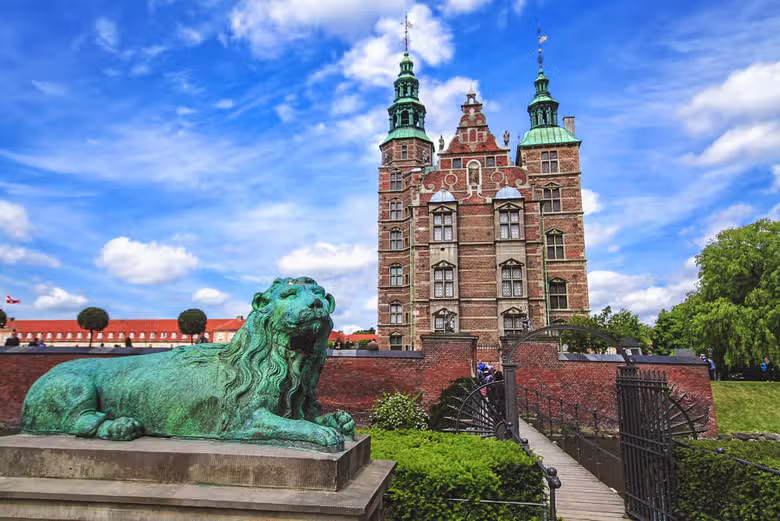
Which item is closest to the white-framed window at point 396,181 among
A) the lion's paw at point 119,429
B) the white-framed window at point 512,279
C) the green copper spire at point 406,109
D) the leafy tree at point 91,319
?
the green copper spire at point 406,109

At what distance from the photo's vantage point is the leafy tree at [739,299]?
81.4 feet

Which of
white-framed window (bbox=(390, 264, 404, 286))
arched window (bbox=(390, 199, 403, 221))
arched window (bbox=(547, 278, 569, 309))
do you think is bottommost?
arched window (bbox=(547, 278, 569, 309))

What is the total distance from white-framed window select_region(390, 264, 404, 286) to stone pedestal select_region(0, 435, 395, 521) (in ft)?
90.0

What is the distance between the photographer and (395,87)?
116 feet

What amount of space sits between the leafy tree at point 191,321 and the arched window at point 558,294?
2279 cm

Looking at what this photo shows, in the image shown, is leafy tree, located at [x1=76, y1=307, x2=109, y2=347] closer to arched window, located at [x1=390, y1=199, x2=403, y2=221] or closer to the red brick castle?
the red brick castle

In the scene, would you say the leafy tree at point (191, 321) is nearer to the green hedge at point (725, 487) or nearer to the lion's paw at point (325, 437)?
the green hedge at point (725, 487)

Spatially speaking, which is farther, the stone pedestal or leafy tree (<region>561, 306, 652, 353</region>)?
leafy tree (<region>561, 306, 652, 353</region>)

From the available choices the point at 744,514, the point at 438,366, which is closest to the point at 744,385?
the point at 438,366

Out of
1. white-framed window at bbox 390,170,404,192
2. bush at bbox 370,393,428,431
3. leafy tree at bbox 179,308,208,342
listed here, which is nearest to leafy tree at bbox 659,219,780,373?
white-framed window at bbox 390,170,404,192

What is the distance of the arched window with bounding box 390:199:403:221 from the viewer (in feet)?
103

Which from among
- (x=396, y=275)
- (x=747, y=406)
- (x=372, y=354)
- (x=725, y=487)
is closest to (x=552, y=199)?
(x=396, y=275)

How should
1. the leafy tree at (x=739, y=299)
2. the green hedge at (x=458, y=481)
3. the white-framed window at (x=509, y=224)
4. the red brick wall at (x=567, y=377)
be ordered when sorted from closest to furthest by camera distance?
the green hedge at (x=458, y=481), the red brick wall at (x=567, y=377), the leafy tree at (x=739, y=299), the white-framed window at (x=509, y=224)

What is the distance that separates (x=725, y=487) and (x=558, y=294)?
75.5 ft
